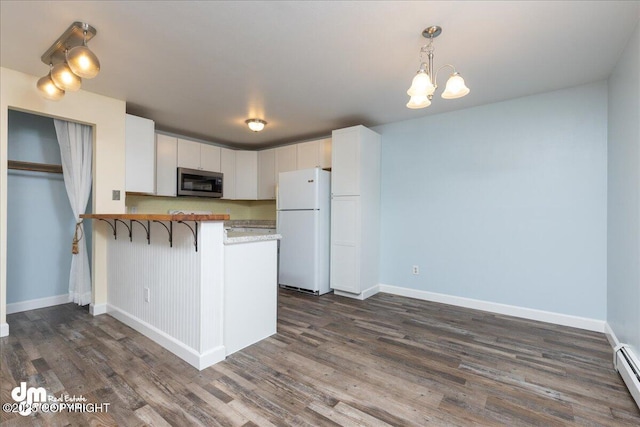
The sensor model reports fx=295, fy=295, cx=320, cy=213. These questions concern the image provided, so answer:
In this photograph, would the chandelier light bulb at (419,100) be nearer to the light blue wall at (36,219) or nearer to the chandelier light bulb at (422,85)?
the chandelier light bulb at (422,85)

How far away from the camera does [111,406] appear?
5.35 feet

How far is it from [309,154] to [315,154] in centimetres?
11

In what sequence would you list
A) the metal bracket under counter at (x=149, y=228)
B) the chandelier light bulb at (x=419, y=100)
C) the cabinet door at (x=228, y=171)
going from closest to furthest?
the chandelier light bulb at (x=419, y=100)
the metal bracket under counter at (x=149, y=228)
the cabinet door at (x=228, y=171)

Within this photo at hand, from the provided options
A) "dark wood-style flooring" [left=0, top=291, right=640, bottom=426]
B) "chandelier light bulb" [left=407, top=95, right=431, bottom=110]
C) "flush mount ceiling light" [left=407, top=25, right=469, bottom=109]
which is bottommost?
"dark wood-style flooring" [left=0, top=291, right=640, bottom=426]

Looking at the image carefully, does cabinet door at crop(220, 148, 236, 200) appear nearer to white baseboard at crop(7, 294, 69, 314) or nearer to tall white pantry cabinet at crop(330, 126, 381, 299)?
tall white pantry cabinet at crop(330, 126, 381, 299)

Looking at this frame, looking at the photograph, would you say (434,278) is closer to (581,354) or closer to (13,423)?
(581,354)

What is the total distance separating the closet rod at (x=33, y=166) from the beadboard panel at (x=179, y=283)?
1.47 metres

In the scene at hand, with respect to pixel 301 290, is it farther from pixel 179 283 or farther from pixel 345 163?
pixel 179 283

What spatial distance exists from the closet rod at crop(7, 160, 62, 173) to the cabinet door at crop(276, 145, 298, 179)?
2.71 meters

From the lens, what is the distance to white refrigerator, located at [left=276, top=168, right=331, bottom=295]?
397cm

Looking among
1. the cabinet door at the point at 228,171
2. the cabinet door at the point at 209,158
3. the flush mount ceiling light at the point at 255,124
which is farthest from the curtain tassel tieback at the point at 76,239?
the flush mount ceiling light at the point at 255,124

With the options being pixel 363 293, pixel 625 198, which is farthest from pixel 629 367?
pixel 363 293

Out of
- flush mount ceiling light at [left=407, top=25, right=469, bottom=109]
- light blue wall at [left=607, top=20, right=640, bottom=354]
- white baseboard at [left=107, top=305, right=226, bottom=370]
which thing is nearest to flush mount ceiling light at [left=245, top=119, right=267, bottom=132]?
flush mount ceiling light at [left=407, top=25, right=469, bottom=109]

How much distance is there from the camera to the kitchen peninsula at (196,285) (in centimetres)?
205
